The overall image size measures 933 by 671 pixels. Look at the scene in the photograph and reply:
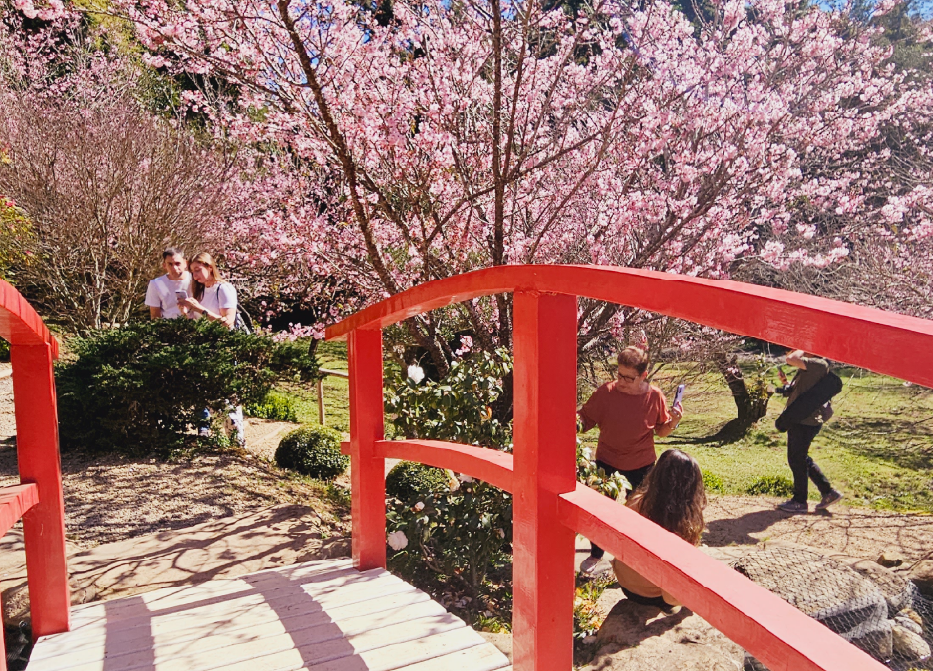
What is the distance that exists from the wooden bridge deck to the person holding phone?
2062 millimetres

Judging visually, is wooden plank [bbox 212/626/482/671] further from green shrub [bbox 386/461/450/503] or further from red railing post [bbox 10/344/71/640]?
green shrub [bbox 386/461/450/503]

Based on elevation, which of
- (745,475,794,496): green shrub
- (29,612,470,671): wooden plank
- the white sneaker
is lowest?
(745,475,794,496): green shrub

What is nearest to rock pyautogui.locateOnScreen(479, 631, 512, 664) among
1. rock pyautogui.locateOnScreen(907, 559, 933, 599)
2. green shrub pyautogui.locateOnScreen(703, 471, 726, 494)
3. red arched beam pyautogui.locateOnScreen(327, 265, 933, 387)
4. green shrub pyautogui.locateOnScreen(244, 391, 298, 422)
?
red arched beam pyautogui.locateOnScreen(327, 265, 933, 387)

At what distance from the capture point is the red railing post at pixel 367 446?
9.32ft

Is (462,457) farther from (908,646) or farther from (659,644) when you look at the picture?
(908,646)

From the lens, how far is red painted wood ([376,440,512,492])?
1.89 metres

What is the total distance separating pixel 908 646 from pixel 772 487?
14.0 ft

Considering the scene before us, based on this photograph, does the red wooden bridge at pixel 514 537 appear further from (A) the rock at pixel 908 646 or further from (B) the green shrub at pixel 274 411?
(B) the green shrub at pixel 274 411

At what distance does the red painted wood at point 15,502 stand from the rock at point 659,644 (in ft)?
7.19

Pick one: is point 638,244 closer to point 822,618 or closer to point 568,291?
point 822,618

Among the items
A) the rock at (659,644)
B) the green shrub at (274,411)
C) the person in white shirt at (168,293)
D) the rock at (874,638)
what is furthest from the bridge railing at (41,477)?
the green shrub at (274,411)

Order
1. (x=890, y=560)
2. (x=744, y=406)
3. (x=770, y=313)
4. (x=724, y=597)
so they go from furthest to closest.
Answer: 1. (x=744, y=406)
2. (x=890, y=560)
3. (x=724, y=597)
4. (x=770, y=313)

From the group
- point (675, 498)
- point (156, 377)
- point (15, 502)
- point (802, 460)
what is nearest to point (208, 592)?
point (15, 502)

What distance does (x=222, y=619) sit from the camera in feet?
8.11
